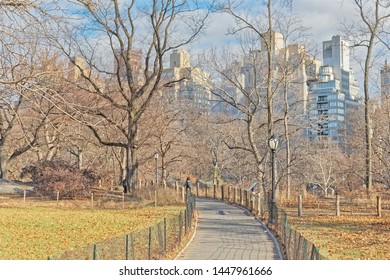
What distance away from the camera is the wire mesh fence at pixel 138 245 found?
25.3ft

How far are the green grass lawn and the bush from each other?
208 inches

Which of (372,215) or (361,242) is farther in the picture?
(372,215)

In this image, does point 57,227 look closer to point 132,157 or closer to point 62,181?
point 62,181

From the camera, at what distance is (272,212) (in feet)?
62.3

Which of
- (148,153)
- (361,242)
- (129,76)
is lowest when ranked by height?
(361,242)

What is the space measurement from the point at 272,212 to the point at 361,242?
4286 millimetres

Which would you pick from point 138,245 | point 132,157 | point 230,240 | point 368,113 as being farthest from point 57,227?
point 368,113

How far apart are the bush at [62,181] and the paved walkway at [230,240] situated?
1200cm

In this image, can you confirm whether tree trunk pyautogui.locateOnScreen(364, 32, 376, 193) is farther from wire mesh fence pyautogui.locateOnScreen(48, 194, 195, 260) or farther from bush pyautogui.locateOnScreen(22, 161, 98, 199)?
bush pyautogui.locateOnScreen(22, 161, 98, 199)

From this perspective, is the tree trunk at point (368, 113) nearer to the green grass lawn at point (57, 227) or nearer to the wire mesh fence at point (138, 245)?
the green grass lawn at point (57, 227)

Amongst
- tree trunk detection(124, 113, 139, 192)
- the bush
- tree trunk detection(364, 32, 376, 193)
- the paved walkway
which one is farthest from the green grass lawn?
tree trunk detection(364, 32, 376, 193)

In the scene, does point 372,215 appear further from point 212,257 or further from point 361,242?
point 212,257
